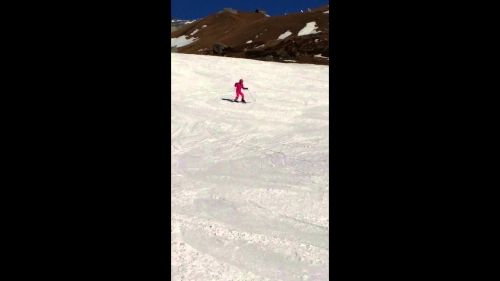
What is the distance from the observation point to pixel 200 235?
659cm

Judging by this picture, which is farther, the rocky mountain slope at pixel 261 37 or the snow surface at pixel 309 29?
the snow surface at pixel 309 29

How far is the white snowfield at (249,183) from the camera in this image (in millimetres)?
5918

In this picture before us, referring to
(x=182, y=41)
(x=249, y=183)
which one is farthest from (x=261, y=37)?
(x=249, y=183)

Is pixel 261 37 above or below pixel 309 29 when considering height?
below

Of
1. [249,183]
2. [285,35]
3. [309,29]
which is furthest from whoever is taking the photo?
[285,35]

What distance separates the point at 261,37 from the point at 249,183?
4123 centimetres

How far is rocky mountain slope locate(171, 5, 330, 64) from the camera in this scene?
108ft

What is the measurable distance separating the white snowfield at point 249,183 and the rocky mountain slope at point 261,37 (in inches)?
516

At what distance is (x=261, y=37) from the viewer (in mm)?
48750

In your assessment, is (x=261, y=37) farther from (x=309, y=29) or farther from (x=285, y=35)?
(x=309, y=29)

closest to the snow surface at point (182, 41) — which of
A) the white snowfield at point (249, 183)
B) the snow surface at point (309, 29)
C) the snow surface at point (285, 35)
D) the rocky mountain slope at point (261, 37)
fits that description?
the rocky mountain slope at point (261, 37)

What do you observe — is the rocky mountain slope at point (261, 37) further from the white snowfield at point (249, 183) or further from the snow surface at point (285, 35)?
the white snowfield at point (249, 183)
